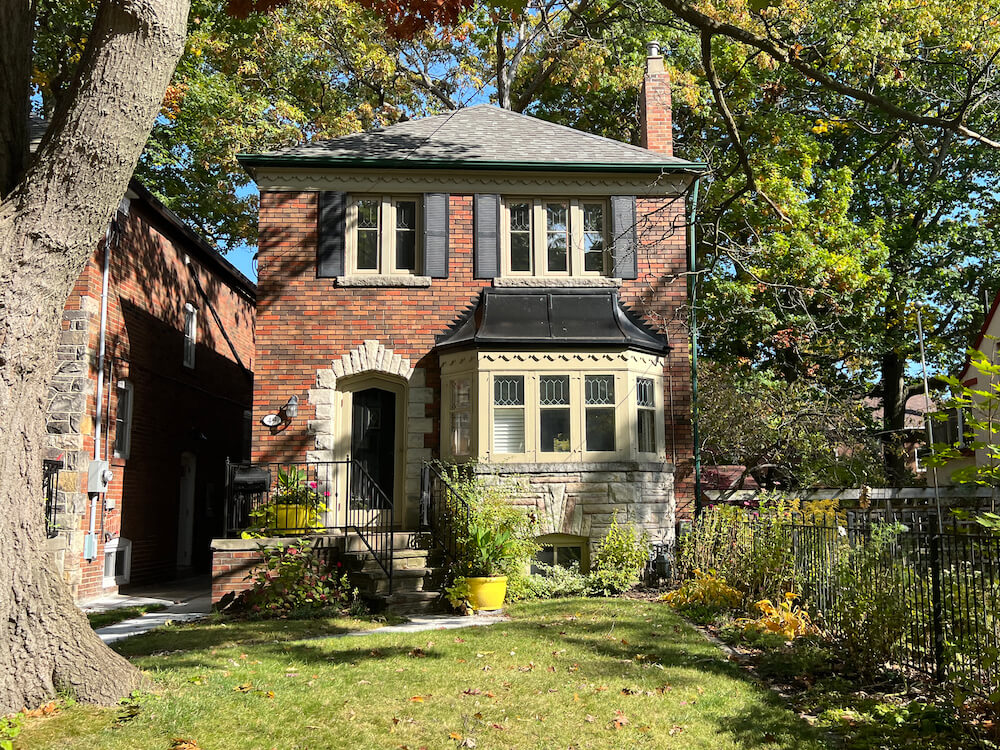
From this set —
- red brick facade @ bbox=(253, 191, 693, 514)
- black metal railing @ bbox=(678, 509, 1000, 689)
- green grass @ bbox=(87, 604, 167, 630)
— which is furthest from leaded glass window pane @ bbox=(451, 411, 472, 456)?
black metal railing @ bbox=(678, 509, 1000, 689)

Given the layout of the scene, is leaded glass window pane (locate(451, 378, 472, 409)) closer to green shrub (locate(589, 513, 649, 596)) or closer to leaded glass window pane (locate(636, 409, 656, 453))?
leaded glass window pane (locate(636, 409, 656, 453))

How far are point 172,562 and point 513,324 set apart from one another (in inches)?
322

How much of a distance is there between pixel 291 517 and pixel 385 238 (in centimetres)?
501

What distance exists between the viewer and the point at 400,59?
79.4ft

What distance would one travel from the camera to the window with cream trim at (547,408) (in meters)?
12.7

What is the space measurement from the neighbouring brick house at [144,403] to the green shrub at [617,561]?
23.4ft

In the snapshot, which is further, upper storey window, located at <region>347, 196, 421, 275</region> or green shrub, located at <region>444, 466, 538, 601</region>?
upper storey window, located at <region>347, 196, 421, 275</region>

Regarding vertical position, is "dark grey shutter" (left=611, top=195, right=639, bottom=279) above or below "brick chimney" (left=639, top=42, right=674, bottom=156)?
below

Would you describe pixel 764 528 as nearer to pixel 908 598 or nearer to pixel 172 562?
pixel 908 598

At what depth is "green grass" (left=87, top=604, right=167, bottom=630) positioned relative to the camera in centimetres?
1013

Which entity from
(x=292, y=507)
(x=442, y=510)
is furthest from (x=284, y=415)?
(x=442, y=510)

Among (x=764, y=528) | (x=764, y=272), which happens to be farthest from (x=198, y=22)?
(x=764, y=528)

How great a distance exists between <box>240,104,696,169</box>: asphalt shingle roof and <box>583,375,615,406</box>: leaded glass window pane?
3.68 metres

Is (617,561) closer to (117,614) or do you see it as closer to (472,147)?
(117,614)
